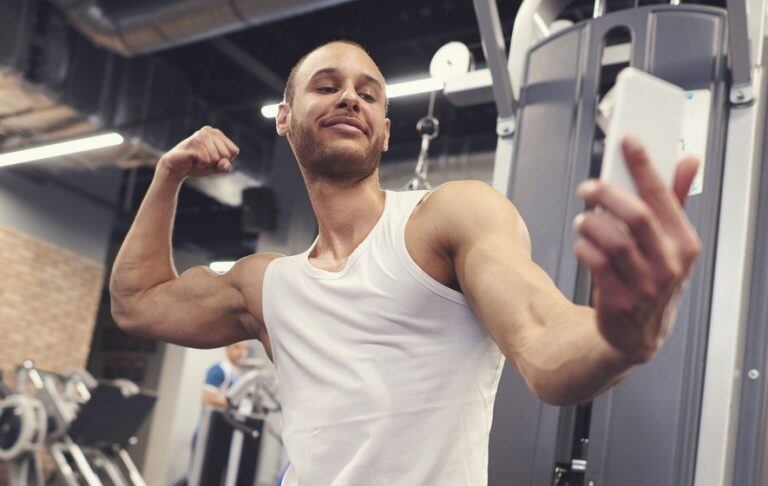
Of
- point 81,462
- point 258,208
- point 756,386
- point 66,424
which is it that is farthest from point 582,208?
point 258,208

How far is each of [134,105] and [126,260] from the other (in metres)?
5.46

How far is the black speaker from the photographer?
26.0 feet

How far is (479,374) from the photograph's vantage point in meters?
1.31

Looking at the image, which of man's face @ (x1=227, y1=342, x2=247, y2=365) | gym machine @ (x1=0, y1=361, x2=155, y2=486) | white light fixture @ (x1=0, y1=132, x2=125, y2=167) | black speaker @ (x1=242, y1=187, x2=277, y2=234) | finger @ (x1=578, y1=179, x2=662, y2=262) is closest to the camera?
finger @ (x1=578, y1=179, x2=662, y2=262)

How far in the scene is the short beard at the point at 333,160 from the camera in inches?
61.1

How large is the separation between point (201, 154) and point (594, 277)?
3.88ft

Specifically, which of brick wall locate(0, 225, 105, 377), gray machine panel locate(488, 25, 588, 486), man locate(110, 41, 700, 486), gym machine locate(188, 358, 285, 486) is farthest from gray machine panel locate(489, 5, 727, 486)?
brick wall locate(0, 225, 105, 377)

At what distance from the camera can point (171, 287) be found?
178 centimetres

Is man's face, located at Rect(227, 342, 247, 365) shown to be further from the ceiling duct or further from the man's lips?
the man's lips

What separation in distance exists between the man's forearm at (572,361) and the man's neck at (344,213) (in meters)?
0.64

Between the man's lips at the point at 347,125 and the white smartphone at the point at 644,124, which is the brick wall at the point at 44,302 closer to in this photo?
the man's lips at the point at 347,125

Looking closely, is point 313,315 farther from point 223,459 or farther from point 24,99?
point 24,99

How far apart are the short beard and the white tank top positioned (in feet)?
0.62

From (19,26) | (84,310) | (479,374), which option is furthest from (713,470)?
(84,310)
